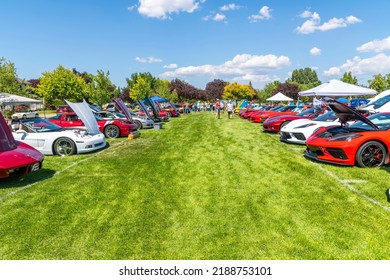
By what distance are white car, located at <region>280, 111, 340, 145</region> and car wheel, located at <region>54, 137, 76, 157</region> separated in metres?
7.31

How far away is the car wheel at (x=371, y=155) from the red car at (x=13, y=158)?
7149 millimetres

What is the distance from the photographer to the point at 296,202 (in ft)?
14.7

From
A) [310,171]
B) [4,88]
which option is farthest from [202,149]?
[4,88]

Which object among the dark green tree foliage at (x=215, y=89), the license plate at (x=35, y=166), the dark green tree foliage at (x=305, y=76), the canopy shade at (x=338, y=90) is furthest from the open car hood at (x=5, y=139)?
the dark green tree foliage at (x=305, y=76)

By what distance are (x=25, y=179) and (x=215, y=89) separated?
9071 centimetres

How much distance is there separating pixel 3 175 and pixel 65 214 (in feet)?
7.11

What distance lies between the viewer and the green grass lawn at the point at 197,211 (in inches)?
125

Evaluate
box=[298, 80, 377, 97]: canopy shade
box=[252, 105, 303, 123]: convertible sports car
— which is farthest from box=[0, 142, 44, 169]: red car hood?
box=[298, 80, 377, 97]: canopy shade

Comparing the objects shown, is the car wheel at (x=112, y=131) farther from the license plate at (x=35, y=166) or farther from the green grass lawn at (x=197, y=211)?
the license plate at (x=35, y=166)

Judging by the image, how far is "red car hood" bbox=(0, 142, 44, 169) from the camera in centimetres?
540

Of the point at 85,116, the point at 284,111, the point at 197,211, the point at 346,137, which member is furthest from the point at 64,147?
the point at 284,111

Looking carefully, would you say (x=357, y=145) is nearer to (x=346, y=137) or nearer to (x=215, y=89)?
(x=346, y=137)

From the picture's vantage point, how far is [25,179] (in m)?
5.98
